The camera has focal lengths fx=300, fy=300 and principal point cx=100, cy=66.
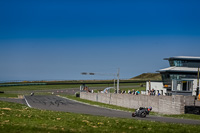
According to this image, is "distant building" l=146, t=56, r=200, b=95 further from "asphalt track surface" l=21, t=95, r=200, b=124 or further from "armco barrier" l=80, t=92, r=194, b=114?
"asphalt track surface" l=21, t=95, r=200, b=124

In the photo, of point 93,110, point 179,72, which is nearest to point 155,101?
point 93,110

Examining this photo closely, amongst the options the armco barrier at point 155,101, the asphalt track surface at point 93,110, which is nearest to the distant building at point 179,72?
the armco barrier at point 155,101

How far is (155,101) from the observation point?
44719mm

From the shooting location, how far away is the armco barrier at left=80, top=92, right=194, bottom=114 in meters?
37.0

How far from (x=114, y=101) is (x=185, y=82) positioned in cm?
1619

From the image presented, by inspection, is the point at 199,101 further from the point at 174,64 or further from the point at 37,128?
the point at 174,64

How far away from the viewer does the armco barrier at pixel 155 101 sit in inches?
1457

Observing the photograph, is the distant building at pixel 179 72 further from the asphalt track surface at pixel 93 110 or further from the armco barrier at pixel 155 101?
the asphalt track surface at pixel 93 110

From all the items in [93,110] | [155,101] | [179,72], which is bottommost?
[93,110]

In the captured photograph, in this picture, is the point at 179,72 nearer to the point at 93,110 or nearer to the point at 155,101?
the point at 155,101

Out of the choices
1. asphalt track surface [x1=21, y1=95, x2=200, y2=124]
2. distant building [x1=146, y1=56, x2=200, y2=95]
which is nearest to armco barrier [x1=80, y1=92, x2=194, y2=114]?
asphalt track surface [x1=21, y1=95, x2=200, y2=124]

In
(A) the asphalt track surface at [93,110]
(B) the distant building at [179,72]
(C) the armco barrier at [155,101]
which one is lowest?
(A) the asphalt track surface at [93,110]

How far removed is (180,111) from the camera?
37000 mm

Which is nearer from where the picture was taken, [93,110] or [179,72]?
[93,110]
